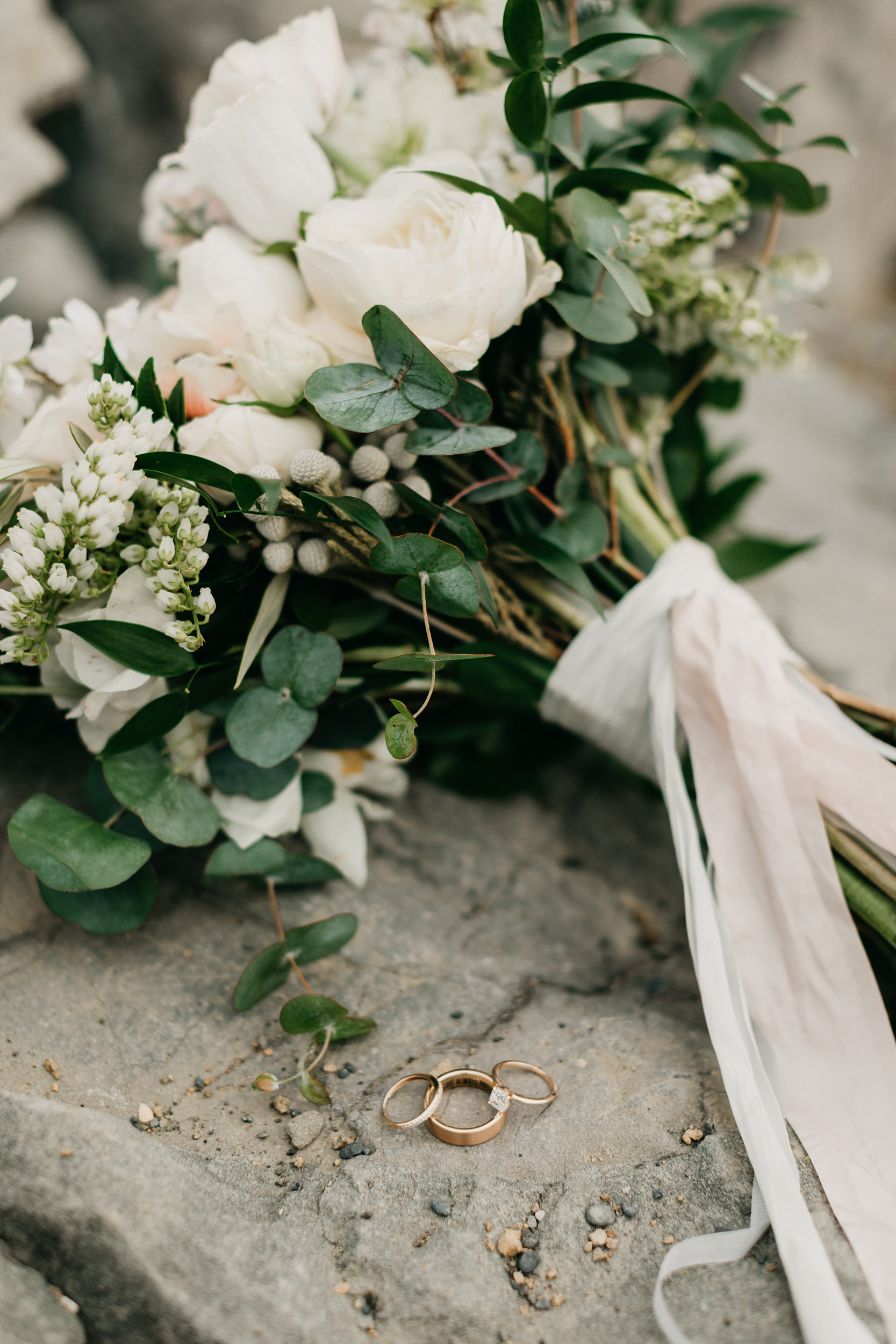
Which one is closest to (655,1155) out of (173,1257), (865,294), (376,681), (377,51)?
(173,1257)

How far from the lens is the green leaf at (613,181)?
2.31ft

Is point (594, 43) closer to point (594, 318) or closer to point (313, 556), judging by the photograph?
point (594, 318)

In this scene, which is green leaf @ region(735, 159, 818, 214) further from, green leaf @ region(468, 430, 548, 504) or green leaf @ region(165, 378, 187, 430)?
green leaf @ region(165, 378, 187, 430)

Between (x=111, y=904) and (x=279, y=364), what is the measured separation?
50 cm

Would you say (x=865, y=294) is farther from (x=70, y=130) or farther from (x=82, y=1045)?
(x=82, y=1045)

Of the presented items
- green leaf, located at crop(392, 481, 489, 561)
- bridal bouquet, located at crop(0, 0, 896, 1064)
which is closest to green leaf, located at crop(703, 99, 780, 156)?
bridal bouquet, located at crop(0, 0, 896, 1064)

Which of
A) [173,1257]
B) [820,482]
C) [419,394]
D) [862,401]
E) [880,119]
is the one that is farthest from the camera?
[880,119]

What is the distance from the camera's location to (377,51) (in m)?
0.99

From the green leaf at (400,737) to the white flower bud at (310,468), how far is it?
23 centimetres

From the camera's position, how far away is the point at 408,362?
64 centimetres

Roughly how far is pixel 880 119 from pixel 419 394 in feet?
8.90

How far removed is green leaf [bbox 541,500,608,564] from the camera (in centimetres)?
79

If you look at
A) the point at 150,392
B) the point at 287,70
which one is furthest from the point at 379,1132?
the point at 287,70

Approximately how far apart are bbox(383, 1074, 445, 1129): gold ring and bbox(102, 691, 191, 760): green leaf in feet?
1.17
